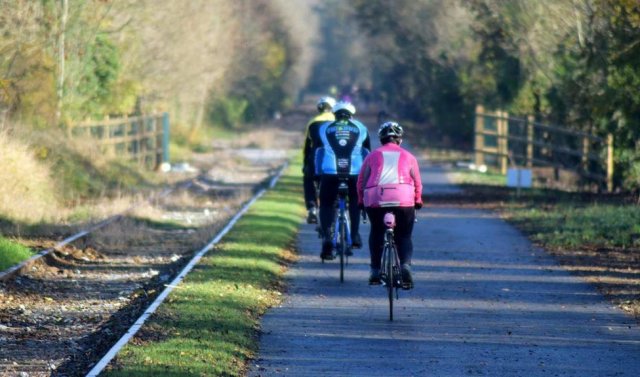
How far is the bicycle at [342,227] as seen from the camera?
1595 cm

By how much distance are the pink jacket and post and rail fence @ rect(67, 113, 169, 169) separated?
2017cm

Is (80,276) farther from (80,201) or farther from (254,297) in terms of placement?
(80,201)

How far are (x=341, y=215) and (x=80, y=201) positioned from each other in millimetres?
12365

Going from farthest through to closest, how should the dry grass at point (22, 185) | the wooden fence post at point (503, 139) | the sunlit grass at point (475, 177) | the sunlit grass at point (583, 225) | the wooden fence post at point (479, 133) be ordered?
1. the wooden fence post at point (479, 133)
2. the wooden fence post at point (503, 139)
3. the sunlit grass at point (475, 177)
4. the dry grass at point (22, 185)
5. the sunlit grass at point (583, 225)

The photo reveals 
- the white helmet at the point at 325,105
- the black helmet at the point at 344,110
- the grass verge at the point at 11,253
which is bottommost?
the grass verge at the point at 11,253

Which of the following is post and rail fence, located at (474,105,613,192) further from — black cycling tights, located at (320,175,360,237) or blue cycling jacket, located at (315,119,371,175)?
blue cycling jacket, located at (315,119,371,175)

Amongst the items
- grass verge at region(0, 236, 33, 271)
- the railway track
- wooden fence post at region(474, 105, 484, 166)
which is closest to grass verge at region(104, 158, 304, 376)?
the railway track

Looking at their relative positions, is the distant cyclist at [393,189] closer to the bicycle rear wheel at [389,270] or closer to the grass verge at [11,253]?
the bicycle rear wheel at [389,270]

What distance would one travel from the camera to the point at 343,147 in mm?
15836

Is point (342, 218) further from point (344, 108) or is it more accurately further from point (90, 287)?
point (90, 287)

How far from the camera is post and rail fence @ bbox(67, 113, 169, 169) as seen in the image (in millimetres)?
34438

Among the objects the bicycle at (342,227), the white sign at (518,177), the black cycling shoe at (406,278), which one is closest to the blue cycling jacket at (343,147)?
the bicycle at (342,227)

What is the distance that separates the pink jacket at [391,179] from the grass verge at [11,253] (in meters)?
5.42

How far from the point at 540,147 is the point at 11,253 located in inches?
893
